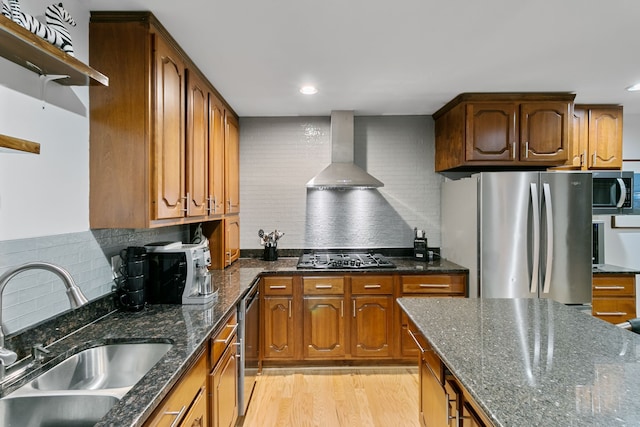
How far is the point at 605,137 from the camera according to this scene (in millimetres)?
3404

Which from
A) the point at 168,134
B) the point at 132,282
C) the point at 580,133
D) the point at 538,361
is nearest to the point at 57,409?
the point at 132,282

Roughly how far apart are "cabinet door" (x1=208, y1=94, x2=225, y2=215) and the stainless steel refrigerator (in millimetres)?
2113

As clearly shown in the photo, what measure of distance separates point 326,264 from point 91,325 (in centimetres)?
198

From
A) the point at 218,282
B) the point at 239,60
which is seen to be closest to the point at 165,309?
the point at 218,282

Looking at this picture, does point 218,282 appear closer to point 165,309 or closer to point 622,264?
point 165,309

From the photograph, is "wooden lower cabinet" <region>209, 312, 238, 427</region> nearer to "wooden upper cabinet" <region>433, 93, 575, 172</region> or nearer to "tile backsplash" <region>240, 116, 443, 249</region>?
"tile backsplash" <region>240, 116, 443, 249</region>

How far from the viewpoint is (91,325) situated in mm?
1737

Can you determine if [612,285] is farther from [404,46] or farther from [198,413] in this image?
[198,413]

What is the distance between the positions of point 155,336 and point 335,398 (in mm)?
1764

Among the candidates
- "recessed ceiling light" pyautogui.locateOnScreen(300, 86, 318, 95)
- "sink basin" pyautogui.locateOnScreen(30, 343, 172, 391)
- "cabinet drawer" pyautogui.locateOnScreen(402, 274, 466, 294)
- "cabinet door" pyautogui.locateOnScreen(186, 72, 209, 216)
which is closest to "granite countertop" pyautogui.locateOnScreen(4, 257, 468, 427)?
"sink basin" pyautogui.locateOnScreen(30, 343, 172, 391)

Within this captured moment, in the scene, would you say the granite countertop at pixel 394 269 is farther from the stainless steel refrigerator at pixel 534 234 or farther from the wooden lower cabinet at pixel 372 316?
the stainless steel refrigerator at pixel 534 234

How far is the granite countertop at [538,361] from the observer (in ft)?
3.21

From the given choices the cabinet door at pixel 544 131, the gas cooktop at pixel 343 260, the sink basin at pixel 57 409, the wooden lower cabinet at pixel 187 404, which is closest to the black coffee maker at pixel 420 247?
the gas cooktop at pixel 343 260

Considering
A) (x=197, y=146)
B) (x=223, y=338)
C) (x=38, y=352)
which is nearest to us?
(x=38, y=352)
